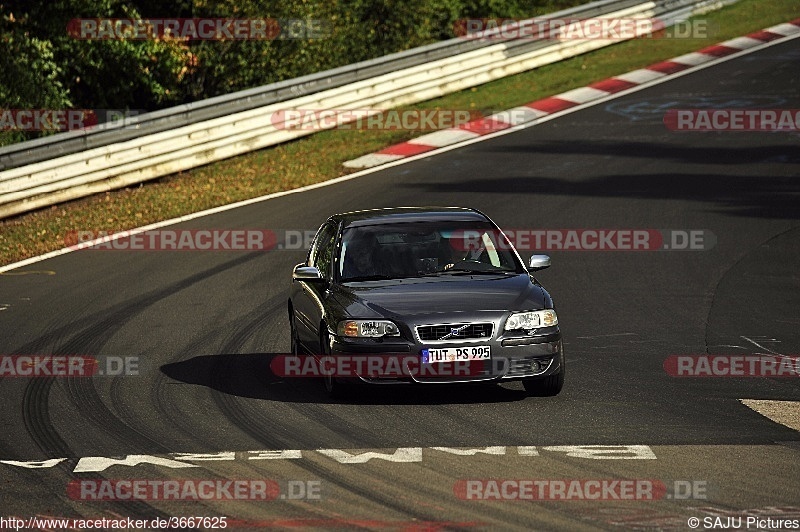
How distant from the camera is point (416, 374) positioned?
1054cm

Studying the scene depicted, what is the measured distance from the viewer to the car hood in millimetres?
10680

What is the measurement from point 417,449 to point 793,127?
741 inches

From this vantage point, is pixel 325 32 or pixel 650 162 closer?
pixel 650 162

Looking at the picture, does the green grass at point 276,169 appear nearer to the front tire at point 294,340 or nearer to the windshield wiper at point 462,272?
the front tire at point 294,340

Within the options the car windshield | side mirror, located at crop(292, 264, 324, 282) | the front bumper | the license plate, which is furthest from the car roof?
the license plate

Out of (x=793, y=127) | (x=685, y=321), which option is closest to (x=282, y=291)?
(x=685, y=321)

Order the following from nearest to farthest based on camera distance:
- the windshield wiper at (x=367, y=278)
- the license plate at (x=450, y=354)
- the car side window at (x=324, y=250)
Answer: the license plate at (x=450, y=354) → the windshield wiper at (x=367, y=278) → the car side window at (x=324, y=250)

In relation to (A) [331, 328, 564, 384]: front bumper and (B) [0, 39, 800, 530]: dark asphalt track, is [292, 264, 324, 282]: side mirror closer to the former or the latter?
(B) [0, 39, 800, 530]: dark asphalt track

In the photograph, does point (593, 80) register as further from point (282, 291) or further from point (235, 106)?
point (282, 291)

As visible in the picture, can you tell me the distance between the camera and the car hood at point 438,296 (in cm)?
1068

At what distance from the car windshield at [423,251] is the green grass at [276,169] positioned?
9117 mm

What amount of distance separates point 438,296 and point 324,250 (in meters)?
2.05

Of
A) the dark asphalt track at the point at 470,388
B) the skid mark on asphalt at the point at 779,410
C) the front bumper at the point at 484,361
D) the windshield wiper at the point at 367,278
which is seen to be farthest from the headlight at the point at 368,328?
the skid mark on asphalt at the point at 779,410

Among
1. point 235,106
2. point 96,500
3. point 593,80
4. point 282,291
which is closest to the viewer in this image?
point 96,500
